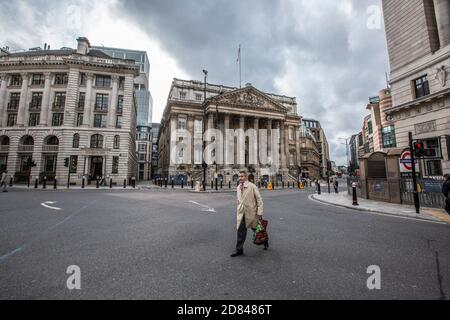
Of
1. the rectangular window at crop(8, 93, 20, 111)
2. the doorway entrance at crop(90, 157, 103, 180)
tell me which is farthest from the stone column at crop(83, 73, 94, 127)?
the rectangular window at crop(8, 93, 20, 111)

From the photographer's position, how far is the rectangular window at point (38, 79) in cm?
3503

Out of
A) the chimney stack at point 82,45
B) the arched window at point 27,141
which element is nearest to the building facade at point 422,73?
the chimney stack at point 82,45

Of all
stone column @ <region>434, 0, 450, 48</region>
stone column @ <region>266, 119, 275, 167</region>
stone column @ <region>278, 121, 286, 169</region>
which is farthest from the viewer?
stone column @ <region>278, 121, 286, 169</region>

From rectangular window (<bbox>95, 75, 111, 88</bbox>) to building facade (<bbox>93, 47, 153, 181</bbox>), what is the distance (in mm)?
43451

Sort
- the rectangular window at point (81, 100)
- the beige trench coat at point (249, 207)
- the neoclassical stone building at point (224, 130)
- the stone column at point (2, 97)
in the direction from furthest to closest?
the neoclassical stone building at point (224, 130) < the rectangular window at point (81, 100) < the stone column at point (2, 97) < the beige trench coat at point (249, 207)

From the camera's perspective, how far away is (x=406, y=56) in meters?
17.3

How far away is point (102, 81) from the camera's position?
3575cm

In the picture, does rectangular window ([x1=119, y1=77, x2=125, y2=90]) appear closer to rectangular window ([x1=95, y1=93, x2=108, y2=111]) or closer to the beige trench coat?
rectangular window ([x1=95, y1=93, x2=108, y2=111])

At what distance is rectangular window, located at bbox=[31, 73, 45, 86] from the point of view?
35.0m

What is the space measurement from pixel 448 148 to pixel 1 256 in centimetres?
2197

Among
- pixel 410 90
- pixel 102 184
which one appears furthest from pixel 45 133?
pixel 410 90

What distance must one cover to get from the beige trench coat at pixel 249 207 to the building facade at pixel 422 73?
56.5ft

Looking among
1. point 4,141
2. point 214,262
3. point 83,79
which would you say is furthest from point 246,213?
point 4,141

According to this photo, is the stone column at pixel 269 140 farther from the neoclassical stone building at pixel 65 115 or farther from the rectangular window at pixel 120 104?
the rectangular window at pixel 120 104
